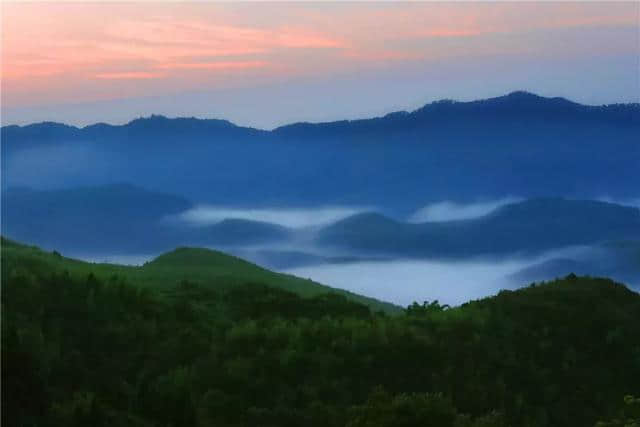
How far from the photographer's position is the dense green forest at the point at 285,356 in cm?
2472

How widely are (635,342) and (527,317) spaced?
230 inches

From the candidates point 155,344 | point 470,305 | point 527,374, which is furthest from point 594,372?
point 155,344

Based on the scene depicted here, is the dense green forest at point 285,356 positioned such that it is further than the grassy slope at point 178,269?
No

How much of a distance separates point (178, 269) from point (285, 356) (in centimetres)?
1611

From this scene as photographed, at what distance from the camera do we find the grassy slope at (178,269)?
1519 inches

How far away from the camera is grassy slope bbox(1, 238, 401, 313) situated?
38.6 metres

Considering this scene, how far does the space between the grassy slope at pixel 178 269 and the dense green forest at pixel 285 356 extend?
0.82ft

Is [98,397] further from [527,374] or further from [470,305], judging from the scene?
[470,305]

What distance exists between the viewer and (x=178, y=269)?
48.5 m

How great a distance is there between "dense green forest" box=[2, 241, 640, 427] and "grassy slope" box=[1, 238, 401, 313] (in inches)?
9.8

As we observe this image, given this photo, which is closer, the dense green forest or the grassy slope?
the dense green forest

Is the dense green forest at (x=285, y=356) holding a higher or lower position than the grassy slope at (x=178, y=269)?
lower

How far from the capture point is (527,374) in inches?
1458

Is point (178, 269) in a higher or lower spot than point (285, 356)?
higher
